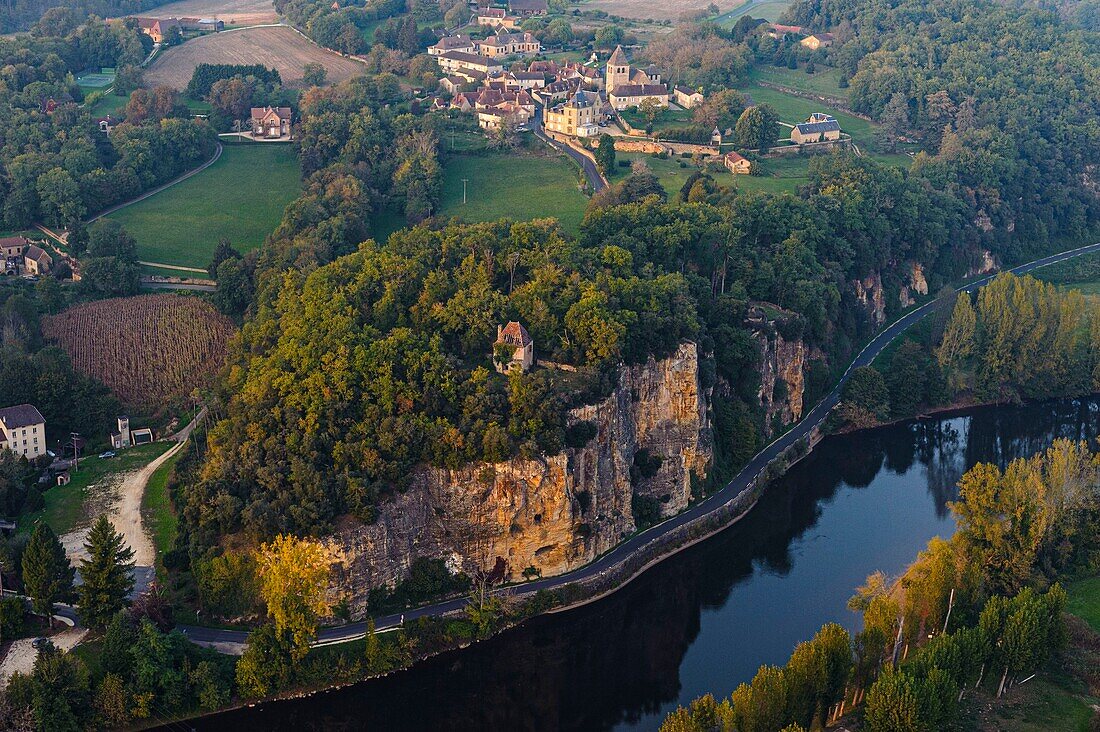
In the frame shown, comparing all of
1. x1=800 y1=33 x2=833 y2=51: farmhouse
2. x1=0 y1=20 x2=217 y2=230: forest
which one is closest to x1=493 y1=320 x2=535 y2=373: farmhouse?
x1=0 y1=20 x2=217 y2=230: forest

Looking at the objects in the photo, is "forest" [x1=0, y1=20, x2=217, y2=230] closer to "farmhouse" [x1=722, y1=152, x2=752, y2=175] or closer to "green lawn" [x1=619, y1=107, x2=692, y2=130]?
"green lawn" [x1=619, y1=107, x2=692, y2=130]

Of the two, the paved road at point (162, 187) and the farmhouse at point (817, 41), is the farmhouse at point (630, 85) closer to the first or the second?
the farmhouse at point (817, 41)

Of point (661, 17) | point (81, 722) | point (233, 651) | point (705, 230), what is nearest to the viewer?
point (81, 722)

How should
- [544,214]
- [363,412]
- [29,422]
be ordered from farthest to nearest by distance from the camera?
[544,214] < [29,422] < [363,412]

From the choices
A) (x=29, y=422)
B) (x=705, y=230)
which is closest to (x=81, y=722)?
(x=29, y=422)

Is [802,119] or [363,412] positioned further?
[802,119]

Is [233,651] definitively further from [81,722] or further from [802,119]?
[802,119]

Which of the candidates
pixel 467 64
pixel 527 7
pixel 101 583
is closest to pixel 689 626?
pixel 101 583
